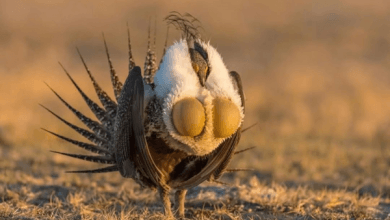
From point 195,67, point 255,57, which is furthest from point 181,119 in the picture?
point 255,57

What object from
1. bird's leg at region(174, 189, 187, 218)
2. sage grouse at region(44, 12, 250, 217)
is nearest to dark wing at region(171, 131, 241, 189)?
sage grouse at region(44, 12, 250, 217)

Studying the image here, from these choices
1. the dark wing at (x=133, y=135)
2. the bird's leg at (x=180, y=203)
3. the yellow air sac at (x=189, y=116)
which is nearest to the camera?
the yellow air sac at (x=189, y=116)

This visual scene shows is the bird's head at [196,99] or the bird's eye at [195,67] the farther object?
the bird's eye at [195,67]

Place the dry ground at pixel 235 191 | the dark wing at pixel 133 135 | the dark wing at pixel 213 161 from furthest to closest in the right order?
the dry ground at pixel 235 191 → the dark wing at pixel 213 161 → the dark wing at pixel 133 135

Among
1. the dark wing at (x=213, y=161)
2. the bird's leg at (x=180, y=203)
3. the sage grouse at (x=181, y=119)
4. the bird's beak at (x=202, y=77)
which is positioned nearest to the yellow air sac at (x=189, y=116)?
the sage grouse at (x=181, y=119)

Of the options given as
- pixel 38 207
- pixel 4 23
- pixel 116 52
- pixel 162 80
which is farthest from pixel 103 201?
pixel 4 23

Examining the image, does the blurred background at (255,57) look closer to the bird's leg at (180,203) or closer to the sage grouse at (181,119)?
the sage grouse at (181,119)

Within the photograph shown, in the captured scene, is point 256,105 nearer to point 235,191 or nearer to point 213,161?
point 235,191

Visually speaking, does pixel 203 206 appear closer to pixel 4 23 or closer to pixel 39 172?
pixel 39 172
